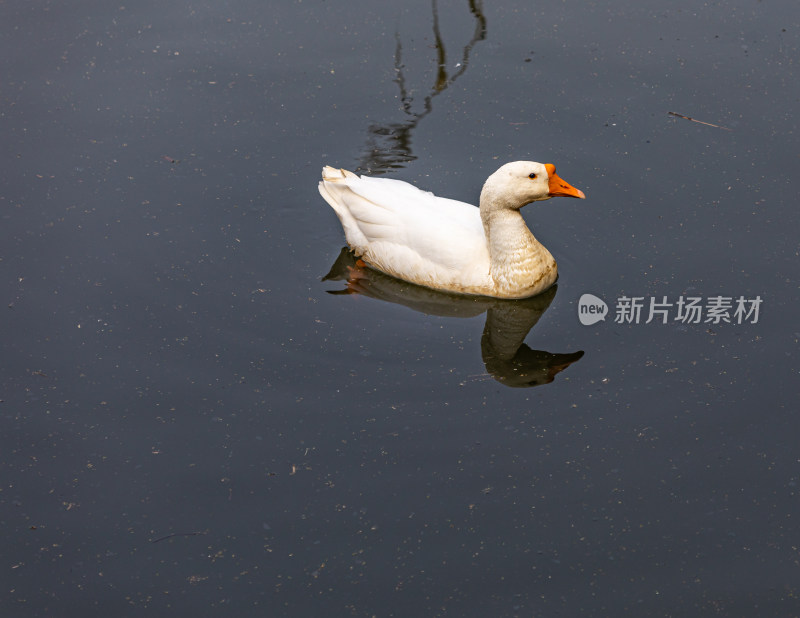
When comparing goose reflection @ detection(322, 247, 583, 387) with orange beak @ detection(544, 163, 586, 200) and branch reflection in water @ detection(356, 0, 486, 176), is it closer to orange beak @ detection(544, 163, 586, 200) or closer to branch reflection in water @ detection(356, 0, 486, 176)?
orange beak @ detection(544, 163, 586, 200)

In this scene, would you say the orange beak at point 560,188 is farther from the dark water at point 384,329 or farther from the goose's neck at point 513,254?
the dark water at point 384,329

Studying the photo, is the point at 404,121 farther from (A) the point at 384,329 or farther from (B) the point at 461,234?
(A) the point at 384,329

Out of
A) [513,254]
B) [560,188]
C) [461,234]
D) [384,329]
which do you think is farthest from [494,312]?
[560,188]

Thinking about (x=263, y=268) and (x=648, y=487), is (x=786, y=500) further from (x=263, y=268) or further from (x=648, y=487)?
(x=263, y=268)

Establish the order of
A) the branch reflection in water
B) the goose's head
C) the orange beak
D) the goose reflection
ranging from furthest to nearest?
1. the branch reflection in water
2. the orange beak
3. the goose's head
4. the goose reflection

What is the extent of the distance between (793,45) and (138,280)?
5703 mm

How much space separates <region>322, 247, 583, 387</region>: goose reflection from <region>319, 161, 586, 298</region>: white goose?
0.06 metres

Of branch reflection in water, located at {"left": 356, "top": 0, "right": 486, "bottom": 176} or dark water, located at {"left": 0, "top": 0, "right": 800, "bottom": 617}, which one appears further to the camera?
branch reflection in water, located at {"left": 356, "top": 0, "right": 486, "bottom": 176}

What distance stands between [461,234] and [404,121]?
1.67 metres

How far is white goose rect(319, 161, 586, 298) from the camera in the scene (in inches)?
239

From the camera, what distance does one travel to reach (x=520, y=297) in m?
6.23

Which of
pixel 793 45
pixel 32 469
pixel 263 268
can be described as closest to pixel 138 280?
pixel 263 268

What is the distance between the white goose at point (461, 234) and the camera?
6.07 m

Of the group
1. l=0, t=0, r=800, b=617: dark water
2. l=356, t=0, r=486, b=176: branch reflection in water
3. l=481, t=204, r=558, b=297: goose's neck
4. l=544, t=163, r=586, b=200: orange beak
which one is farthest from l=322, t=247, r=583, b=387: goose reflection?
l=356, t=0, r=486, b=176: branch reflection in water
